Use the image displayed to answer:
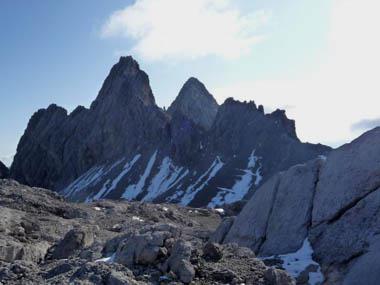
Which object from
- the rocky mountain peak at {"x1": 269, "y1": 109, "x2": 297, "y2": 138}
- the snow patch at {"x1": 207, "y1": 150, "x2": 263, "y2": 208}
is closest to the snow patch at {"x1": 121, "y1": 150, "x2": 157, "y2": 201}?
the snow patch at {"x1": 207, "y1": 150, "x2": 263, "y2": 208}

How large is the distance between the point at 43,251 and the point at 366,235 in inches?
629

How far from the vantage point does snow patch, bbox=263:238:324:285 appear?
2025 centimetres

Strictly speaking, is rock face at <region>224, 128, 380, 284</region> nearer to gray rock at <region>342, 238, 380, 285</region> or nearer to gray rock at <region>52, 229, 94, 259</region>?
gray rock at <region>342, 238, 380, 285</region>

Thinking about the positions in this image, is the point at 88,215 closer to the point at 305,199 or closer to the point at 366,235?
the point at 305,199

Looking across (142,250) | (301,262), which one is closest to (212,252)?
(142,250)

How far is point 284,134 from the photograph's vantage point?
166m

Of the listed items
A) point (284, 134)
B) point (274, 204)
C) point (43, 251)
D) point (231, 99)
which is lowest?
point (43, 251)

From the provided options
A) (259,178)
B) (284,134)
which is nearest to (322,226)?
(259,178)

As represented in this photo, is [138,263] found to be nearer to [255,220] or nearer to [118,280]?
[118,280]

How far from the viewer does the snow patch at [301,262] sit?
20.2 m

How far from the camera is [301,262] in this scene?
2164cm

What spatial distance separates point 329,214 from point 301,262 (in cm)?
260

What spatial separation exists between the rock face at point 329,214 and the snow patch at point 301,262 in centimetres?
26

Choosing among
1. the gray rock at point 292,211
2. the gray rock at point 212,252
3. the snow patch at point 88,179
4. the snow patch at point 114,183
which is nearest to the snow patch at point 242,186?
the snow patch at point 114,183
